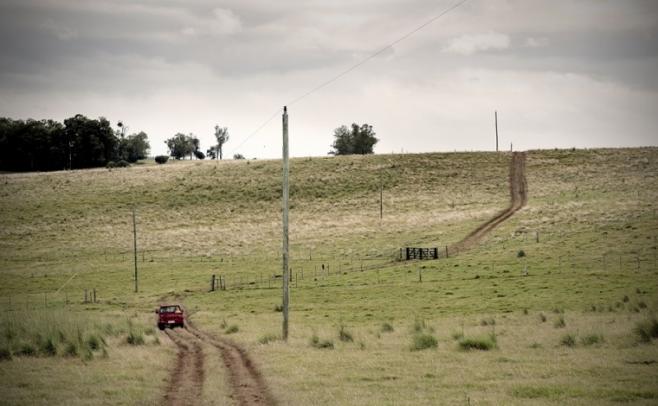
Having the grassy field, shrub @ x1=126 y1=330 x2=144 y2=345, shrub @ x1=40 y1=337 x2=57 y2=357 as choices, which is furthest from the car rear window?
shrub @ x1=40 y1=337 x2=57 y2=357

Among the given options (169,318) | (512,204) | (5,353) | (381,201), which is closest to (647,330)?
(5,353)

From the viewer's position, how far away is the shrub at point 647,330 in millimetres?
25797

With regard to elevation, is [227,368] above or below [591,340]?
below

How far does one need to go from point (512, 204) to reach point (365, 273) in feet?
141

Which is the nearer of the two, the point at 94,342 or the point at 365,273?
the point at 94,342

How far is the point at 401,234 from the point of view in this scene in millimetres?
91312

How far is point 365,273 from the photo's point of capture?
223 ft

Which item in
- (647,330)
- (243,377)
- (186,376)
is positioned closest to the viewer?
(243,377)

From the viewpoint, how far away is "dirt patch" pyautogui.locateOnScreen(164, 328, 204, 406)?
763 inches

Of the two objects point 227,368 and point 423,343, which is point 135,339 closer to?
point 227,368

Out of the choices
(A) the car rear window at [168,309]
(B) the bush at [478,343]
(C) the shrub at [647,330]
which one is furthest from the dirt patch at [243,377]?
(C) the shrub at [647,330]

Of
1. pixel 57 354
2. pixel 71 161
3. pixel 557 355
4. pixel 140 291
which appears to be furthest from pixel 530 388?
pixel 71 161

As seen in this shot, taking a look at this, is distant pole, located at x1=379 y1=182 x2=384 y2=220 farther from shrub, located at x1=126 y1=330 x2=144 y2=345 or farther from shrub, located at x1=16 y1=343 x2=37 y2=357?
shrub, located at x1=16 y1=343 x2=37 y2=357

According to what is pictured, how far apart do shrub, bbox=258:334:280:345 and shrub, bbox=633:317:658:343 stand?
16.3 metres
